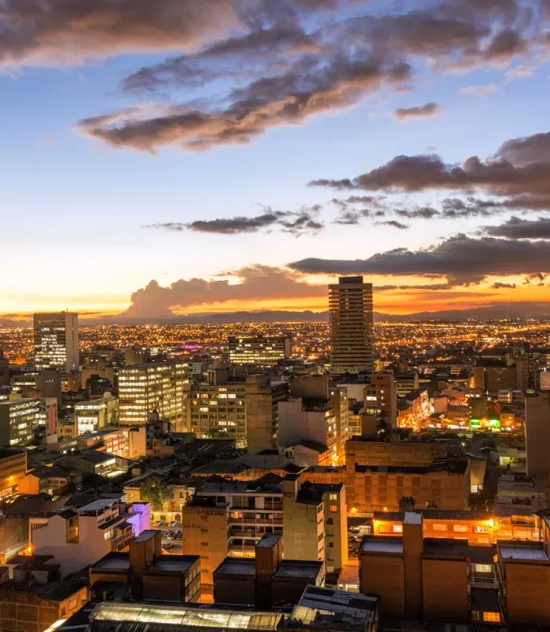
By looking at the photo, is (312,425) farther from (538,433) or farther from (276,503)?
(276,503)

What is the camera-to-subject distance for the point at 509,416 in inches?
2525

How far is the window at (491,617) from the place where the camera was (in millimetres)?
14422

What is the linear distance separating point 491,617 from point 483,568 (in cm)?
814

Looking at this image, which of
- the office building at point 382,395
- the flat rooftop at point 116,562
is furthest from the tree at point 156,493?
the office building at point 382,395

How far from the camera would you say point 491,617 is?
571 inches

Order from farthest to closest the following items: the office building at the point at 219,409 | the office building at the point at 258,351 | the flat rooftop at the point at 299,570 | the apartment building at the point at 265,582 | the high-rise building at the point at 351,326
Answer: the office building at the point at 258,351 < the high-rise building at the point at 351,326 < the office building at the point at 219,409 < the flat rooftop at the point at 299,570 < the apartment building at the point at 265,582

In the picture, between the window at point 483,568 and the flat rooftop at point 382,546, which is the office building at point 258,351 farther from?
the flat rooftop at point 382,546

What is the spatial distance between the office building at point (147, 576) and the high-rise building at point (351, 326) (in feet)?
301

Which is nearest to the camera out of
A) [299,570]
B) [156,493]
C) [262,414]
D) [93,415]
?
[299,570]

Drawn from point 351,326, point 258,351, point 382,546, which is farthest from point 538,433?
point 258,351

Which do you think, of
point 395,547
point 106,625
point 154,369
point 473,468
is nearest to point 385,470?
point 473,468

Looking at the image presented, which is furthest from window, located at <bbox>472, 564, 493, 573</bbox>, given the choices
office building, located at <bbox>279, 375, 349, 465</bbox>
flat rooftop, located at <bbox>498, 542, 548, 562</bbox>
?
office building, located at <bbox>279, 375, 349, 465</bbox>

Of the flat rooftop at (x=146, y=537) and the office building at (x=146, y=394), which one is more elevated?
the flat rooftop at (x=146, y=537)

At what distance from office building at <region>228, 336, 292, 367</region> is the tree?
90.0 m
